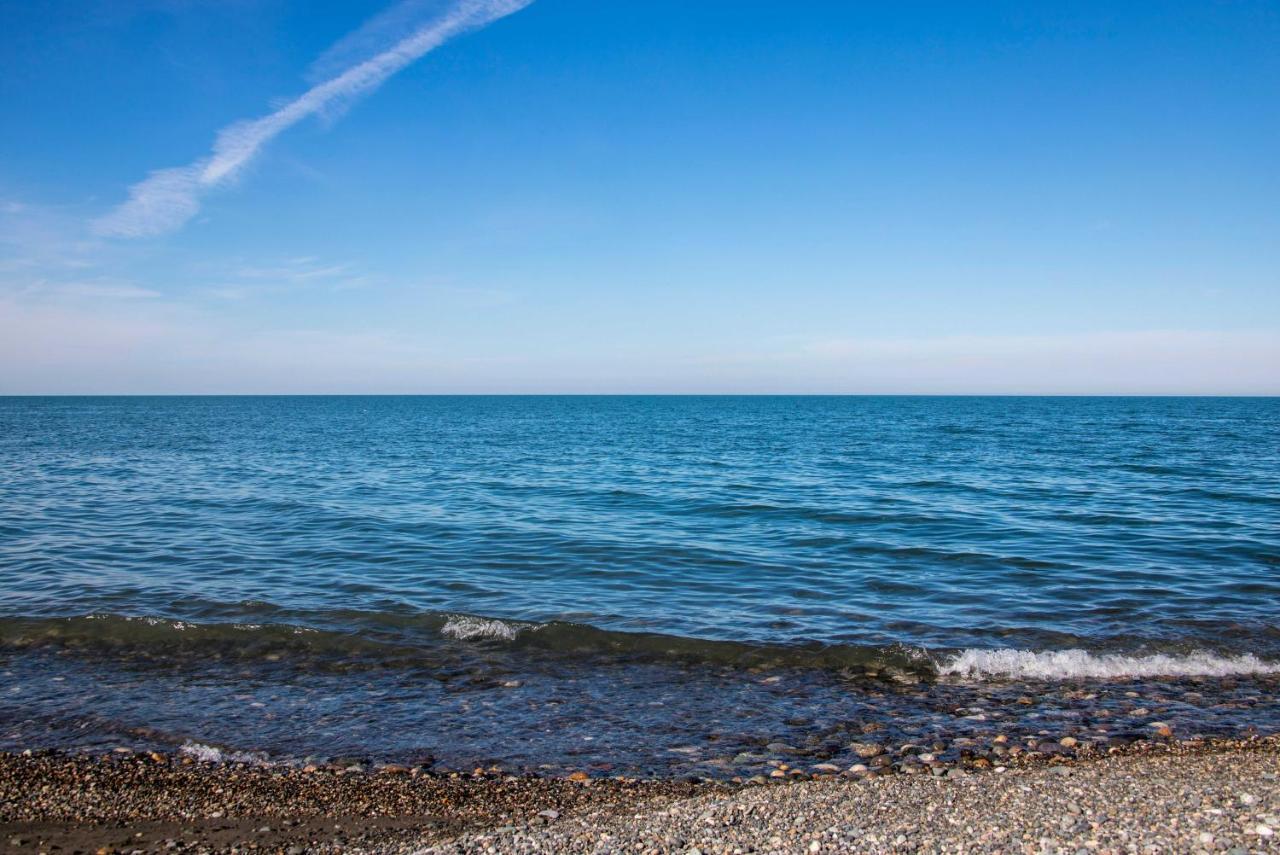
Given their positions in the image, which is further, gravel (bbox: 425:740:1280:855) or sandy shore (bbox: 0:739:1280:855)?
sandy shore (bbox: 0:739:1280:855)

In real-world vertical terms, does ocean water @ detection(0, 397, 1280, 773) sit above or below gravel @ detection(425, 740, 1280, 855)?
below

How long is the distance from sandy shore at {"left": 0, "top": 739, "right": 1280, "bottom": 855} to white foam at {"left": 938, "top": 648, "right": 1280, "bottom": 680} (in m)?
2.84

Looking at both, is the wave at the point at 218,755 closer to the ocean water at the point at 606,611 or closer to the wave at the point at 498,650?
the ocean water at the point at 606,611

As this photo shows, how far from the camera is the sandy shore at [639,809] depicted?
6.41 meters

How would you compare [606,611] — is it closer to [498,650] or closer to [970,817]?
[498,650]

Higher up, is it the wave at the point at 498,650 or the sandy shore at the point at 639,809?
the sandy shore at the point at 639,809

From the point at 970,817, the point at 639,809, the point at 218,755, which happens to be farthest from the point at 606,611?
the point at 970,817

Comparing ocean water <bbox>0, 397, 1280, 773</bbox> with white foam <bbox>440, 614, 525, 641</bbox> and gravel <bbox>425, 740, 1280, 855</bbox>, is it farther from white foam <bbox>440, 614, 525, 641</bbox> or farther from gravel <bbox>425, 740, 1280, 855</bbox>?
gravel <bbox>425, 740, 1280, 855</bbox>

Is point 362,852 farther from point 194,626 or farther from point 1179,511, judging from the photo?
point 1179,511

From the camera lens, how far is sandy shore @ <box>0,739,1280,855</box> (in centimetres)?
641

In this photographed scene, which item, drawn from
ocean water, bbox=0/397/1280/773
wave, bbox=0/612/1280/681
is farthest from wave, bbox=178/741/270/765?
wave, bbox=0/612/1280/681

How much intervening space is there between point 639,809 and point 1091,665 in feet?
25.4

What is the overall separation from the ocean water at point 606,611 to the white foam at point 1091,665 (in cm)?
5

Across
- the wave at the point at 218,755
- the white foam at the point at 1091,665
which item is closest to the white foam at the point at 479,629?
the wave at the point at 218,755
